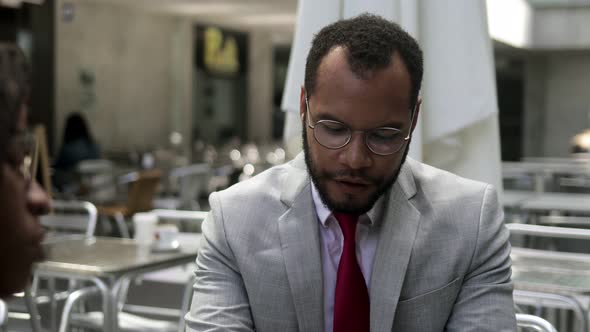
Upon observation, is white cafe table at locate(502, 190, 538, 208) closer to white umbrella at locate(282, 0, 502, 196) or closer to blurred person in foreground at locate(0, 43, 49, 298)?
white umbrella at locate(282, 0, 502, 196)

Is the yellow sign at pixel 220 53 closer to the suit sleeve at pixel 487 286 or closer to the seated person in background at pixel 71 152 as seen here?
the seated person in background at pixel 71 152

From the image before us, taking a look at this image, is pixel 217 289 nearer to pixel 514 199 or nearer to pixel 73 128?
pixel 514 199

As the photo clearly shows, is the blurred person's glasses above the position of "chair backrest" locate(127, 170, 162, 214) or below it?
above

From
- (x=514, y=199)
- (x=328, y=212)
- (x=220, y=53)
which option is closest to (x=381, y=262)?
(x=328, y=212)

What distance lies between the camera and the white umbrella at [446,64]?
2.53 m

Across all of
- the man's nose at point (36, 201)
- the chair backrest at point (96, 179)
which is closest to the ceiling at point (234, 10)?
the chair backrest at point (96, 179)

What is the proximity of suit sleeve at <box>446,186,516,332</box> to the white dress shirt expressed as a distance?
0.59 ft

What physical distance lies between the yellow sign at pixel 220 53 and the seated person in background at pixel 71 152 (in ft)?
26.7

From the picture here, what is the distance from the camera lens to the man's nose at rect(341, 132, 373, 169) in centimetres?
137

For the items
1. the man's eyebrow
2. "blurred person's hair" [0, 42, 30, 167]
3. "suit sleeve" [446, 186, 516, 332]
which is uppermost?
"blurred person's hair" [0, 42, 30, 167]

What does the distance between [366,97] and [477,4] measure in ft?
4.28

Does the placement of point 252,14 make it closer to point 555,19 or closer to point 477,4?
point 555,19

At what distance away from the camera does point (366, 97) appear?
4.57 ft

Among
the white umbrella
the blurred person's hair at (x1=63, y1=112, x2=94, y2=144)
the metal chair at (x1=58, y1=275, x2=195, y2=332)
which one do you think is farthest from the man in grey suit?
the blurred person's hair at (x1=63, y1=112, x2=94, y2=144)
